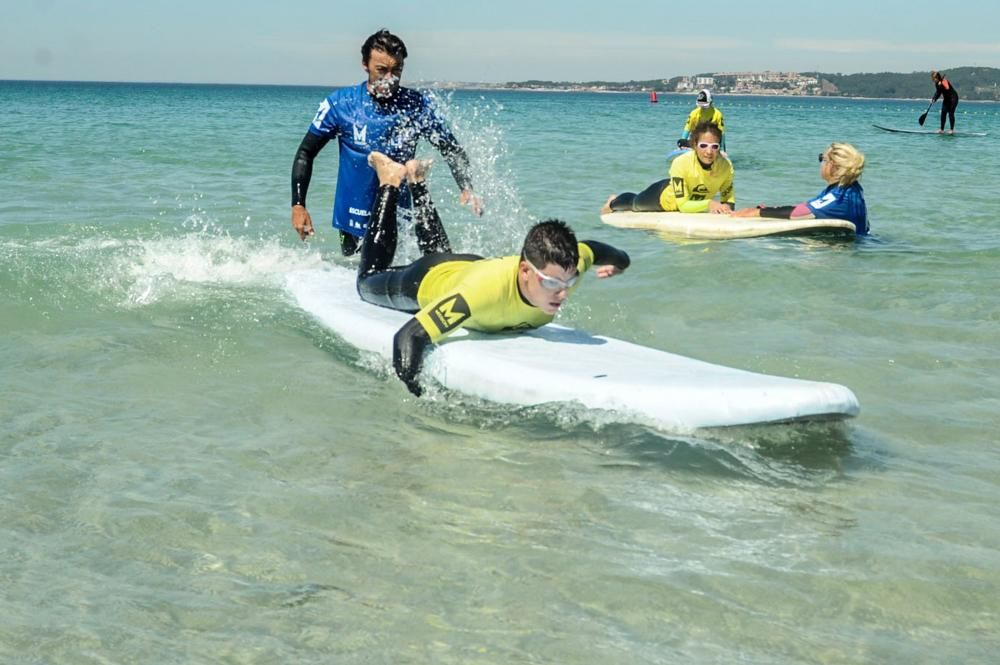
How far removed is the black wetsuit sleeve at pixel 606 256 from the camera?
509 cm

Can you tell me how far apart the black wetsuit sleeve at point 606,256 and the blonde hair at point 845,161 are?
5295mm

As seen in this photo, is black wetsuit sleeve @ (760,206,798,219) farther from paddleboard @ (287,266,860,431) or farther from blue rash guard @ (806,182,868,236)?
paddleboard @ (287,266,860,431)

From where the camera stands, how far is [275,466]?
4.14 meters

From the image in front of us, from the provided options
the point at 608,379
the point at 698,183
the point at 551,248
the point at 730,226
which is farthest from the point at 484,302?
the point at 698,183

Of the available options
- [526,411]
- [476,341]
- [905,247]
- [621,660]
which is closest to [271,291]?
[476,341]

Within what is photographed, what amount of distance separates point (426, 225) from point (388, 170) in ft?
1.90

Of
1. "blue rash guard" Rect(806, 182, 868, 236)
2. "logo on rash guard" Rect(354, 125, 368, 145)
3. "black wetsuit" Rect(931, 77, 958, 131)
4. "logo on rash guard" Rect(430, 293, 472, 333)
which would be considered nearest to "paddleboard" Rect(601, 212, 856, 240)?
"blue rash guard" Rect(806, 182, 868, 236)

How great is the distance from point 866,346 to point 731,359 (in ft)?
3.03

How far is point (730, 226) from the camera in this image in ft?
33.7

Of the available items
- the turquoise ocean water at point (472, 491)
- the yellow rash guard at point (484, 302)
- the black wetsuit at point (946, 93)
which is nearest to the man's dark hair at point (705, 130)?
the turquoise ocean water at point (472, 491)

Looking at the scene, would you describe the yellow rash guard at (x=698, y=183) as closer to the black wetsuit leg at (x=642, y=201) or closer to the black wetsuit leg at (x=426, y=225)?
the black wetsuit leg at (x=642, y=201)

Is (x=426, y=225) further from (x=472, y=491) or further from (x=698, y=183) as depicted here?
(x=698, y=183)

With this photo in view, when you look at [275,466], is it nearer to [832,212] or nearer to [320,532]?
[320,532]

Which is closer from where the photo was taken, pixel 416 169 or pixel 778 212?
pixel 416 169
